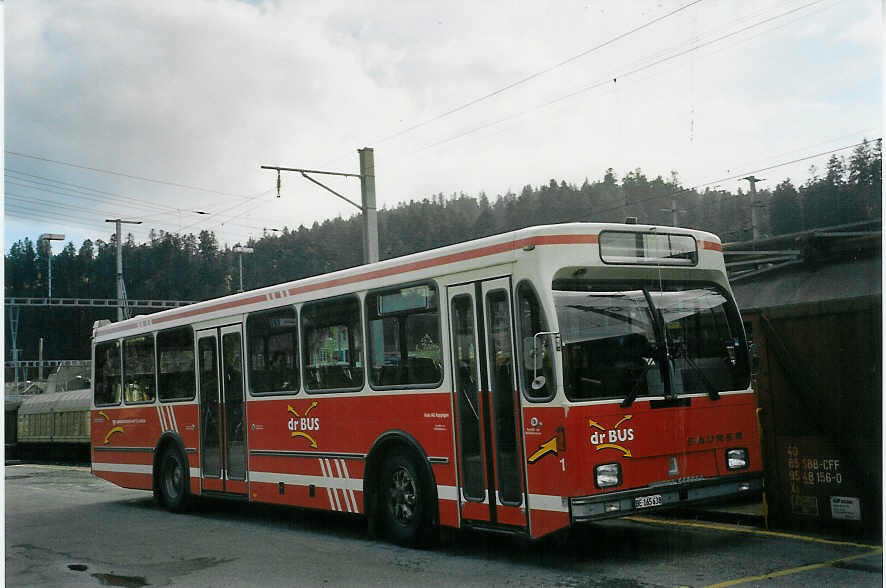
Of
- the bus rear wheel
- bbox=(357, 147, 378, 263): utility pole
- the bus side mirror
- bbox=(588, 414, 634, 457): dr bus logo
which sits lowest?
the bus rear wheel

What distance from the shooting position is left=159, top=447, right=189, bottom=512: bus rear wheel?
14.5 m

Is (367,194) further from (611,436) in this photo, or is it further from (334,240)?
(611,436)

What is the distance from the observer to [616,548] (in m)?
9.48

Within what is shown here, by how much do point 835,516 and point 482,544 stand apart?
3302mm

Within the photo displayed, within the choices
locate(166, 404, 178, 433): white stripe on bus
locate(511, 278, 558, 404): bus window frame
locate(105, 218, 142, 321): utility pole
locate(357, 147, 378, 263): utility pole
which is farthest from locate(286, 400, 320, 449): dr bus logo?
locate(105, 218, 142, 321): utility pole

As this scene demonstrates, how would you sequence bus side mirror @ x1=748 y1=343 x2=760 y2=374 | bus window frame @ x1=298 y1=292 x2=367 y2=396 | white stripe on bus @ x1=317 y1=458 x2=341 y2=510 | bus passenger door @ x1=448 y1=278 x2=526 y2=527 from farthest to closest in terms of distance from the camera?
white stripe on bus @ x1=317 y1=458 x2=341 y2=510, bus window frame @ x1=298 y1=292 x2=367 y2=396, bus side mirror @ x1=748 y1=343 x2=760 y2=374, bus passenger door @ x1=448 y1=278 x2=526 y2=527

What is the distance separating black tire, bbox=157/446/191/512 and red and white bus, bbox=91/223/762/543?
2.80 metres

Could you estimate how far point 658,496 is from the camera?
8508mm

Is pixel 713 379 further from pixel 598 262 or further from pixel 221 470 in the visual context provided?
pixel 221 470

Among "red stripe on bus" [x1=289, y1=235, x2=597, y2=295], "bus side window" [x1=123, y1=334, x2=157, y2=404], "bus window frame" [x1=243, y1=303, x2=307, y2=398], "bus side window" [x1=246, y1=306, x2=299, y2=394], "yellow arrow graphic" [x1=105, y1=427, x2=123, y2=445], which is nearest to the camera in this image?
"red stripe on bus" [x1=289, y1=235, x2=597, y2=295]

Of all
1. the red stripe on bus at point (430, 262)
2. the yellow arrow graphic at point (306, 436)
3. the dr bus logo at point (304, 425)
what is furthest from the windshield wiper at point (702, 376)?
the yellow arrow graphic at point (306, 436)

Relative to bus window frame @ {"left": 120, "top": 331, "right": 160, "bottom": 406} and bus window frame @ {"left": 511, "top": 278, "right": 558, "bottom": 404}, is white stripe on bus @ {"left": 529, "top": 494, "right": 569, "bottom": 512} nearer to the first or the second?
bus window frame @ {"left": 511, "top": 278, "right": 558, "bottom": 404}

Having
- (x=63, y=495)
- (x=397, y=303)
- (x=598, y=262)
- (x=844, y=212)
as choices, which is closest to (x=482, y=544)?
(x=397, y=303)

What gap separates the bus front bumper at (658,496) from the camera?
8.16 metres
